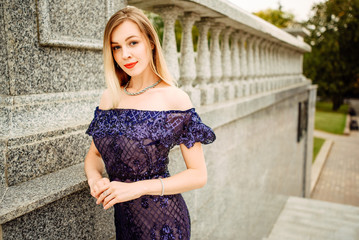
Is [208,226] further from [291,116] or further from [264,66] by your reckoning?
[291,116]

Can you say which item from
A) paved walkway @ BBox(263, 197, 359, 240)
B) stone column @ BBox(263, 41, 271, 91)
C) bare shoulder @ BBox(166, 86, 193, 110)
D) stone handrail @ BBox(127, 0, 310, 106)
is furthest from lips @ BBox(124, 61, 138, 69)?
paved walkway @ BBox(263, 197, 359, 240)

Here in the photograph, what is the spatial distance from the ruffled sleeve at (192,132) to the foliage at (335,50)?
114ft

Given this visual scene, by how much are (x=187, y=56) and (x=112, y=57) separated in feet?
4.60

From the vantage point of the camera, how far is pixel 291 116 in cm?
778

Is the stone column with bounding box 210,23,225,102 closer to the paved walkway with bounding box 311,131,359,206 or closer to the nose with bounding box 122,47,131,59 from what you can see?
the nose with bounding box 122,47,131,59

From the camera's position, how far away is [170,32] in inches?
108

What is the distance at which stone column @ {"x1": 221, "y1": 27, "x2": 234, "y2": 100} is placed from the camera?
3914mm

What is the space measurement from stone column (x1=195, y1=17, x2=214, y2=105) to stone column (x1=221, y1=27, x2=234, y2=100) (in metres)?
0.49

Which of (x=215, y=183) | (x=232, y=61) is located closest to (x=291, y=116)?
(x=232, y=61)

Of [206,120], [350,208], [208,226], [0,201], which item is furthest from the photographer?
[350,208]

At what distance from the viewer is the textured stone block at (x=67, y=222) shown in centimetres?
153

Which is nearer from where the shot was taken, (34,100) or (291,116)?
(34,100)

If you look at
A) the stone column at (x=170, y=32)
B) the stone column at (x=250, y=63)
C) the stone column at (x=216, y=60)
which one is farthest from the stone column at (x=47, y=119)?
the stone column at (x=250, y=63)

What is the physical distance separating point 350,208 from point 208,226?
5632 millimetres
